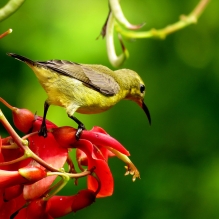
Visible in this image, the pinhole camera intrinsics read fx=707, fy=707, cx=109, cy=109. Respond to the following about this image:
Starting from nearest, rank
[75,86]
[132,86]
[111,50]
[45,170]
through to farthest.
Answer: [45,170], [111,50], [75,86], [132,86]

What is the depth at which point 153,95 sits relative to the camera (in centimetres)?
327

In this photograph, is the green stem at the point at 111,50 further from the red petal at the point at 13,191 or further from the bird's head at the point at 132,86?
the red petal at the point at 13,191

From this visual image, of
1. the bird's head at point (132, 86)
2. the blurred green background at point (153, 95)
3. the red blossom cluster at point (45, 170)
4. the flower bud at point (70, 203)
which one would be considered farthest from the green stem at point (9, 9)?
the blurred green background at point (153, 95)

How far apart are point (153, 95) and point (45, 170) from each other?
6.11 ft

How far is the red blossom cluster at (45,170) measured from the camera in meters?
1.42

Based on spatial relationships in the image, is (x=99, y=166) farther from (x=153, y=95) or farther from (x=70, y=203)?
(x=153, y=95)

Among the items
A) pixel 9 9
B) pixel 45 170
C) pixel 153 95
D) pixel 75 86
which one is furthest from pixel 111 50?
pixel 153 95

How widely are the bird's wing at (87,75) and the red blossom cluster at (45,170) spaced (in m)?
0.40

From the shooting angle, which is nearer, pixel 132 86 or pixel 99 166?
pixel 99 166

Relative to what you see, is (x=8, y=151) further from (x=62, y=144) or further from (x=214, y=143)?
(x=214, y=143)

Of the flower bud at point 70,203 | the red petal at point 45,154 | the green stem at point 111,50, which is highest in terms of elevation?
the green stem at point 111,50

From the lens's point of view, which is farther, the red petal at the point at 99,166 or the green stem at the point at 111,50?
the green stem at the point at 111,50

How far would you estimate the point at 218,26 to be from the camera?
3348 mm

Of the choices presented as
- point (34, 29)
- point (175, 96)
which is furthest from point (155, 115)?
point (34, 29)
